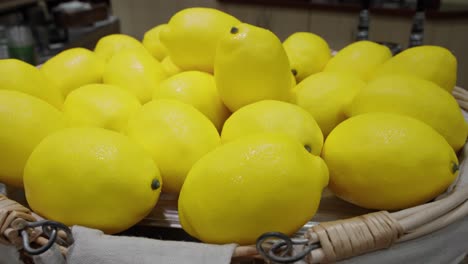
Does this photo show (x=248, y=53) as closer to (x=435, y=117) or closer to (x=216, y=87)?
(x=216, y=87)

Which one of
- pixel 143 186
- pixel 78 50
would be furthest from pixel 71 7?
pixel 143 186

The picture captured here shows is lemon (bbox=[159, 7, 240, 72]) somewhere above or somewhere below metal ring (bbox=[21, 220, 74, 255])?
above

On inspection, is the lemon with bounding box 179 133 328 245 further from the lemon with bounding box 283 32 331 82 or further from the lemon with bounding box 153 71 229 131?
the lemon with bounding box 283 32 331 82

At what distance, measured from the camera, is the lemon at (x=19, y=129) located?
0.44m

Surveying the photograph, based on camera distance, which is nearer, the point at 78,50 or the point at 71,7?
the point at 78,50

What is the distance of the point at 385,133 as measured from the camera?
41 cm

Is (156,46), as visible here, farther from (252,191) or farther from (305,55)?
(252,191)

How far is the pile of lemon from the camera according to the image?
36cm

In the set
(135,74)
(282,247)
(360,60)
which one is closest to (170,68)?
(135,74)

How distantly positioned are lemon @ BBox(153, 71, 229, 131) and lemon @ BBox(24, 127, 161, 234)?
0.49ft

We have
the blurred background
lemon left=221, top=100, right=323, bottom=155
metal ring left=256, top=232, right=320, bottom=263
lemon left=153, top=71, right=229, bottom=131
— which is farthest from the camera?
the blurred background

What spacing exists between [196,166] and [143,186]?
0.05m

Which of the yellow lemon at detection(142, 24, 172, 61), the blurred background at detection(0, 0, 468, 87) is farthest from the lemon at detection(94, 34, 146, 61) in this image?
the blurred background at detection(0, 0, 468, 87)

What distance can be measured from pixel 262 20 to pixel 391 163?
7.27 ft
